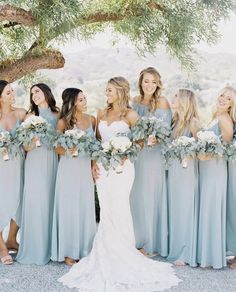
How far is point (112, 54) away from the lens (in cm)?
2989

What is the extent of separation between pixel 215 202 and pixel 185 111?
1.00m

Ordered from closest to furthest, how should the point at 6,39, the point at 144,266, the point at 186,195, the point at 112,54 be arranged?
the point at 144,266
the point at 186,195
the point at 6,39
the point at 112,54

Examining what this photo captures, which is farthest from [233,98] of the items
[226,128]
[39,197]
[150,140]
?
[39,197]

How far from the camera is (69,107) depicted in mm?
5176

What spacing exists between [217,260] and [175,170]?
1036 millimetres

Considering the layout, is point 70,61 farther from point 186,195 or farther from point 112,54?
point 186,195

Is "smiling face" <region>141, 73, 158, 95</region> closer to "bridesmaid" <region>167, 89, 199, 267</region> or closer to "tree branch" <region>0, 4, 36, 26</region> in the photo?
"bridesmaid" <region>167, 89, 199, 267</region>

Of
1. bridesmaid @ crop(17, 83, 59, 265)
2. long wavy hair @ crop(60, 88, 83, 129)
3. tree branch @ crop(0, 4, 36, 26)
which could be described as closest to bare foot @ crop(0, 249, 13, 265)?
bridesmaid @ crop(17, 83, 59, 265)

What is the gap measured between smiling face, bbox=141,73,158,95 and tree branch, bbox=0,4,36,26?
154 cm

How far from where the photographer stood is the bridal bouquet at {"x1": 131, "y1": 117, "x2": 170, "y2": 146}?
5.03 m

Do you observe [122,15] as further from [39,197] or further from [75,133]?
[39,197]

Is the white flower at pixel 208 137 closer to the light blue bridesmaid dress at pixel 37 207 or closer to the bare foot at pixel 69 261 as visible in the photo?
the light blue bridesmaid dress at pixel 37 207

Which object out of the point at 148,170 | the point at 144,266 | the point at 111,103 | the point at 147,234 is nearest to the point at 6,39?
the point at 111,103

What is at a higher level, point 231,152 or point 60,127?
point 60,127
